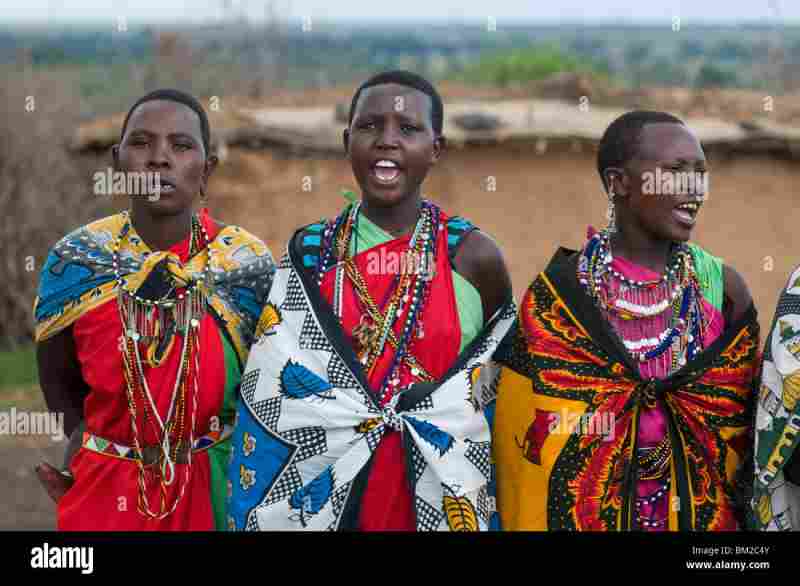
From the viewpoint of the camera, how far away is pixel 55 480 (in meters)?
4.31

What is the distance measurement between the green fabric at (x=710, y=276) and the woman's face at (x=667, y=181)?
0.12 m

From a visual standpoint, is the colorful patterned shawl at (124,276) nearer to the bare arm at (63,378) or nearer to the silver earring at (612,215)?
the bare arm at (63,378)

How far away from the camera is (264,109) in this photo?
1047 cm

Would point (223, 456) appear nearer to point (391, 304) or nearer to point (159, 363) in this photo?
point (159, 363)

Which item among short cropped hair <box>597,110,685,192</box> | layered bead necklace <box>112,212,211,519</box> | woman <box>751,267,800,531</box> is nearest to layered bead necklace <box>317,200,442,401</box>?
layered bead necklace <box>112,212,211,519</box>

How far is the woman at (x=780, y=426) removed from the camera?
385 cm

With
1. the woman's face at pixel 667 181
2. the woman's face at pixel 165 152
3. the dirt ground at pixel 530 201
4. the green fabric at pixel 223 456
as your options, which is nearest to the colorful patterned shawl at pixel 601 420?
the woman's face at pixel 667 181

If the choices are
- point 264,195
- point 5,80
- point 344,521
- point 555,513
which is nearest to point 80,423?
point 344,521

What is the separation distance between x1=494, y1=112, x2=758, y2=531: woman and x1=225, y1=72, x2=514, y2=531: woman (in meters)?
0.16

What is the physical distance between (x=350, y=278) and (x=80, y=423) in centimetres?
105

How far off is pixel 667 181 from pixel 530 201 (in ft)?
17.4

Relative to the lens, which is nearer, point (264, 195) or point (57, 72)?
point (264, 195)

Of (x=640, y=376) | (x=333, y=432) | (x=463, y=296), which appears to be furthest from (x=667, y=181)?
(x=333, y=432)

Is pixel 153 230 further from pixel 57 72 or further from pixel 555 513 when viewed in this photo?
Result: pixel 57 72
